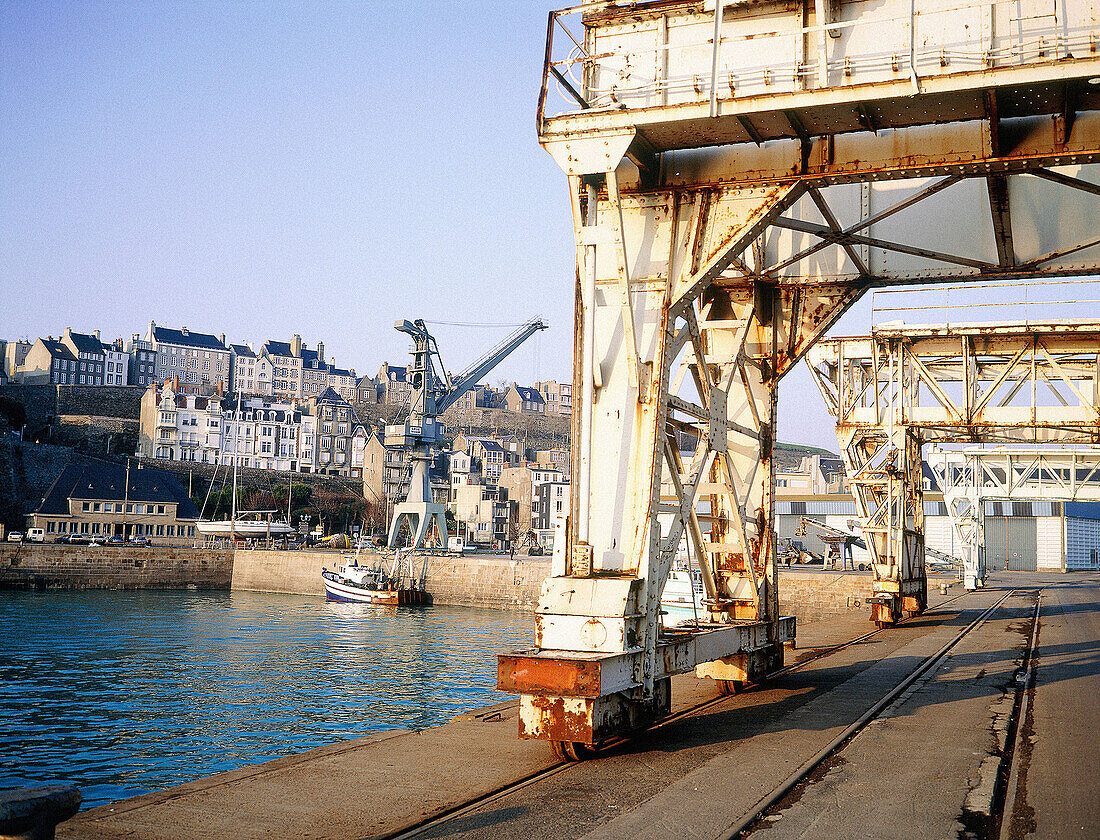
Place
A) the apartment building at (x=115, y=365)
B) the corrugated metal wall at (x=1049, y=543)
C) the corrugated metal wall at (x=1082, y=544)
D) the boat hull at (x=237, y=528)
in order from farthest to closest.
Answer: the apartment building at (x=115, y=365)
the boat hull at (x=237, y=528)
the corrugated metal wall at (x=1082, y=544)
the corrugated metal wall at (x=1049, y=543)

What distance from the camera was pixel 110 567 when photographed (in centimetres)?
5766

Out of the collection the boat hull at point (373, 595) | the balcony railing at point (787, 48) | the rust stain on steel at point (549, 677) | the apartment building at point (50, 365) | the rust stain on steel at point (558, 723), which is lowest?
the boat hull at point (373, 595)

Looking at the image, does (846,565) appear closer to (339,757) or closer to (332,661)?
(332,661)

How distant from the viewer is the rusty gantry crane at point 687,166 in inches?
298

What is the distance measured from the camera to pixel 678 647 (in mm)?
8836

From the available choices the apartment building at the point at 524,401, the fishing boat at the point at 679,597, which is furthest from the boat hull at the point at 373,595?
the apartment building at the point at 524,401

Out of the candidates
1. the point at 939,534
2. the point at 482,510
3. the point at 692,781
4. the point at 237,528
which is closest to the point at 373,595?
the point at 237,528

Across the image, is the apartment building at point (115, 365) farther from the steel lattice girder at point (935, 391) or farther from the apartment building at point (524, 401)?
the steel lattice girder at point (935, 391)

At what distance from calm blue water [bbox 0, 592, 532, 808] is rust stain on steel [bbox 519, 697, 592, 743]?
25.1 ft

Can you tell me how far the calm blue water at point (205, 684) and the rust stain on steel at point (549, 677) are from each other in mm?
7602

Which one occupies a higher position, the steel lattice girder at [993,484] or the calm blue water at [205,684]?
the steel lattice girder at [993,484]

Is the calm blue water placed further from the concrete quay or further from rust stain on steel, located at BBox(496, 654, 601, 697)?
rust stain on steel, located at BBox(496, 654, 601, 697)

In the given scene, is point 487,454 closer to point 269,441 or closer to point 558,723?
point 269,441

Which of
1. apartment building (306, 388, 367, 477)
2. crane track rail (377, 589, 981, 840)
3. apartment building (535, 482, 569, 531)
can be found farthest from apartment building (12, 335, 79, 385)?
crane track rail (377, 589, 981, 840)
